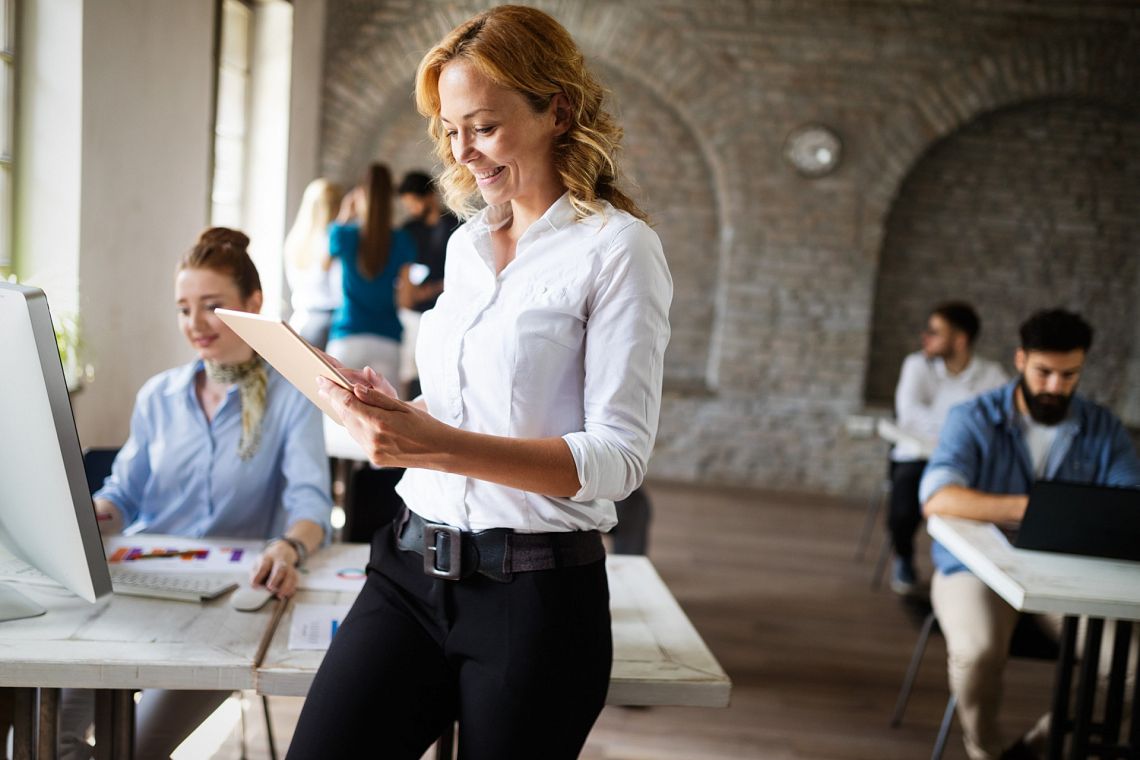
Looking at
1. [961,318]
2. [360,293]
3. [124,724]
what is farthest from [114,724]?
[961,318]

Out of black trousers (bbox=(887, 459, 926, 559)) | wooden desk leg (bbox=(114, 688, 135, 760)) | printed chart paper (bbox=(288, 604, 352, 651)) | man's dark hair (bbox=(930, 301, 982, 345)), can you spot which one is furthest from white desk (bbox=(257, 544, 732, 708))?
man's dark hair (bbox=(930, 301, 982, 345))

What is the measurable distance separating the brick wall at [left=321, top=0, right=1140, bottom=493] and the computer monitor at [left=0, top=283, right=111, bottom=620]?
215 inches

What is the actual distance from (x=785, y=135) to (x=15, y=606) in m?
5.87

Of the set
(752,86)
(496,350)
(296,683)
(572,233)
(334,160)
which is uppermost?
(752,86)

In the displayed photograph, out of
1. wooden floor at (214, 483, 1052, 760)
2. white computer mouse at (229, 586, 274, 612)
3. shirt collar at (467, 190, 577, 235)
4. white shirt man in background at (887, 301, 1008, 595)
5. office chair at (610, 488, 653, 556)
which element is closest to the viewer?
shirt collar at (467, 190, 577, 235)

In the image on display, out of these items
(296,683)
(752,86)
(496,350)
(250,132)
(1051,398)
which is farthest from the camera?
(752,86)

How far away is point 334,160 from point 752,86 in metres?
2.80

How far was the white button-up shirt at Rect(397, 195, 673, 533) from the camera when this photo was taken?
1.30m

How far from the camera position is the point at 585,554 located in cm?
138

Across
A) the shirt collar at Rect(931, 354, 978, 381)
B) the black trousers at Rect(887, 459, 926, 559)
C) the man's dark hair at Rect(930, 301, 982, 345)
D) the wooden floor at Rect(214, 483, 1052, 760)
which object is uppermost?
the man's dark hair at Rect(930, 301, 982, 345)

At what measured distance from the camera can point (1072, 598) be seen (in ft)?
6.87

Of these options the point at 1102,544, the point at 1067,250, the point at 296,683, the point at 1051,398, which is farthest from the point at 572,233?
the point at 1067,250

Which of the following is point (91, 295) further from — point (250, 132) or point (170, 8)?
point (250, 132)

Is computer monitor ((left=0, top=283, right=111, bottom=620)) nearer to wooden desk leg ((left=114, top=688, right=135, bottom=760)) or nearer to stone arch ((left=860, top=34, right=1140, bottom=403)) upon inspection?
wooden desk leg ((left=114, top=688, right=135, bottom=760))
